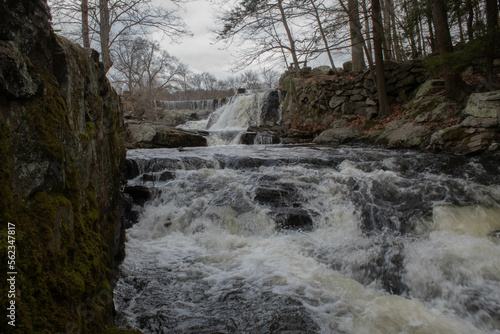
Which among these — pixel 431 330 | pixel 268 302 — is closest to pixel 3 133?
pixel 268 302

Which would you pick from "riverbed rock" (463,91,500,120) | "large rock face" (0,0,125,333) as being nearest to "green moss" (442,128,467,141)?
"riverbed rock" (463,91,500,120)

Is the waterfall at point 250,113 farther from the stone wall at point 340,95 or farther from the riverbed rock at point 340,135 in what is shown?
the riverbed rock at point 340,135

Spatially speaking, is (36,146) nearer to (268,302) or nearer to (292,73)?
(268,302)

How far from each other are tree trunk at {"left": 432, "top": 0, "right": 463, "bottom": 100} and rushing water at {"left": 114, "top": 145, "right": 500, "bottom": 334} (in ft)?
12.2

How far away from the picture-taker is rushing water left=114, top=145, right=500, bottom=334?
2838mm

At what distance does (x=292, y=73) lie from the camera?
18.9m

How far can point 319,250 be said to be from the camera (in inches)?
163

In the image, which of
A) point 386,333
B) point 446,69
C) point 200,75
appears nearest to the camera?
point 386,333

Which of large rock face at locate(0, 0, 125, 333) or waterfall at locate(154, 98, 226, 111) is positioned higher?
waterfall at locate(154, 98, 226, 111)

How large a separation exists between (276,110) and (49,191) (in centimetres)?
1717

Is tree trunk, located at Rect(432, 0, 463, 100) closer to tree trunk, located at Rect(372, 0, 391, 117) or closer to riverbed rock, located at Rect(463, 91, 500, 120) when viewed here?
riverbed rock, located at Rect(463, 91, 500, 120)

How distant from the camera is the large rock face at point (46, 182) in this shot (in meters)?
1.51

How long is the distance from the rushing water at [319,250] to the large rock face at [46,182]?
41.4 inches

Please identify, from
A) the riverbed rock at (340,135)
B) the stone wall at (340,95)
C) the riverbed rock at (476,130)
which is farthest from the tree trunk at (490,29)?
the riverbed rock at (340,135)
